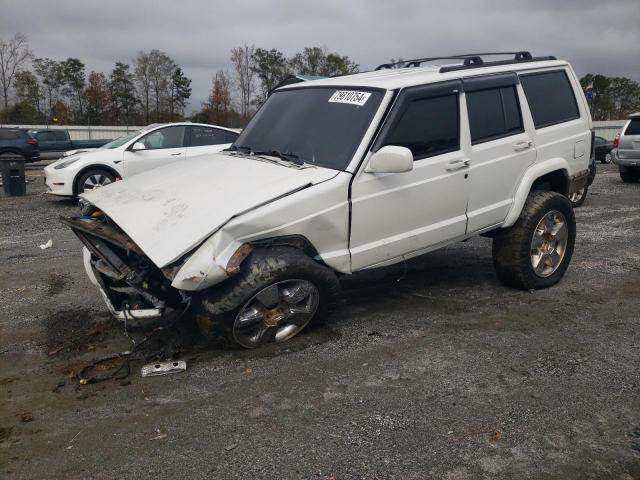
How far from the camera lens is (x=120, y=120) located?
54031 millimetres

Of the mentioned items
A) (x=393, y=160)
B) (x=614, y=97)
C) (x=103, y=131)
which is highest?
(x=614, y=97)

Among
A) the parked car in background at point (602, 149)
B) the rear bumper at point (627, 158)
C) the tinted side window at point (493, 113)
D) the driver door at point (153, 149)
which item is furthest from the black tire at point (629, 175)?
the driver door at point (153, 149)

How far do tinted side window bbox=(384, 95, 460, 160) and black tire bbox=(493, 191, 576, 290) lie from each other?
109 cm

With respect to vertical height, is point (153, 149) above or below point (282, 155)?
below

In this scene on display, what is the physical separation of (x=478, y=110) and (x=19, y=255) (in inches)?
229

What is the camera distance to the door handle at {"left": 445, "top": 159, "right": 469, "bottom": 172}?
4555 mm

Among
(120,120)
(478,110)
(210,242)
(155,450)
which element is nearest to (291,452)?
(155,450)

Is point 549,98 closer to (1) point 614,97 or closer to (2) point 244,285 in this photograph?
(2) point 244,285

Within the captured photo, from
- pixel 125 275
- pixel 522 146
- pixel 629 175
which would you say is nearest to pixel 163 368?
pixel 125 275

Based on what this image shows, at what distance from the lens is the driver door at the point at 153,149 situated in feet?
35.9

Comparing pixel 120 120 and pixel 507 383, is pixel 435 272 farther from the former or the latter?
pixel 120 120

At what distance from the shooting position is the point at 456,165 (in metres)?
4.59

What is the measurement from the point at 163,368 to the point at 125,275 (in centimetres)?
68

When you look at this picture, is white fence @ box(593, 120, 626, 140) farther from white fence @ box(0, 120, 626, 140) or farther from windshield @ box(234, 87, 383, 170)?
windshield @ box(234, 87, 383, 170)
